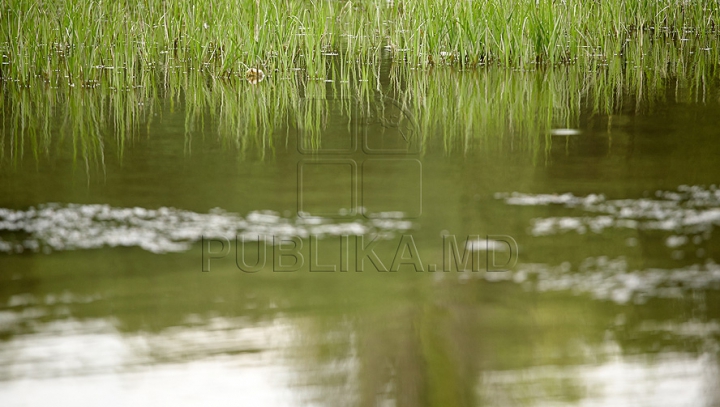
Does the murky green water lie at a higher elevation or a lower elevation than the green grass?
lower

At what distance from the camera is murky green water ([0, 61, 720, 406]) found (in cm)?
184

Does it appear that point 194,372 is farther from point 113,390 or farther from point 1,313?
point 1,313

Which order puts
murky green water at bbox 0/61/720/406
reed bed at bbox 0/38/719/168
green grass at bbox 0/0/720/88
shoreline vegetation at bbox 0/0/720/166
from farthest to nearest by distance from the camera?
1. green grass at bbox 0/0/720/88
2. shoreline vegetation at bbox 0/0/720/166
3. reed bed at bbox 0/38/719/168
4. murky green water at bbox 0/61/720/406

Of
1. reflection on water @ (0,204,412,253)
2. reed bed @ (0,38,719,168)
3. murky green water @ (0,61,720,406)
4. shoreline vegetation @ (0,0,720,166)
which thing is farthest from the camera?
shoreline vegetation @ (0,0,720,166)

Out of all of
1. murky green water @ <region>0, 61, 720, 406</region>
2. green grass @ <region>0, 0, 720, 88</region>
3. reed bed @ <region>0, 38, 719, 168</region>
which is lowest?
murky green water @ <region>0, 61, 720, 406</region>

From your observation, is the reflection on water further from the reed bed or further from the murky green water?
the reed bed

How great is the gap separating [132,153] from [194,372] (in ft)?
6.89

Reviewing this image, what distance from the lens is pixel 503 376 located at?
5.99 ft

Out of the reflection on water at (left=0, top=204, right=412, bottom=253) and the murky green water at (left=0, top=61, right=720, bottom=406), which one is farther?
the reflection on water at (left=0, top=204, right=412, bottom=253)

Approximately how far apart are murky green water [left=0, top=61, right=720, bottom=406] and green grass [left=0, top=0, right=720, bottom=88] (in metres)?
1.80

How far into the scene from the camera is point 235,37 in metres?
6.36

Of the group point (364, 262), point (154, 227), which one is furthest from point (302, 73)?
point (364, 262)

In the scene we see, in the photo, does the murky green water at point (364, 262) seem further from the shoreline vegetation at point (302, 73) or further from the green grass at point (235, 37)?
the green grass at point (235, 37)

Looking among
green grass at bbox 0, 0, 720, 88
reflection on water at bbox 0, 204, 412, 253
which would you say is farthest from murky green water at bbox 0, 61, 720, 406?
green grass at bbox 0, 0, 720, 88
